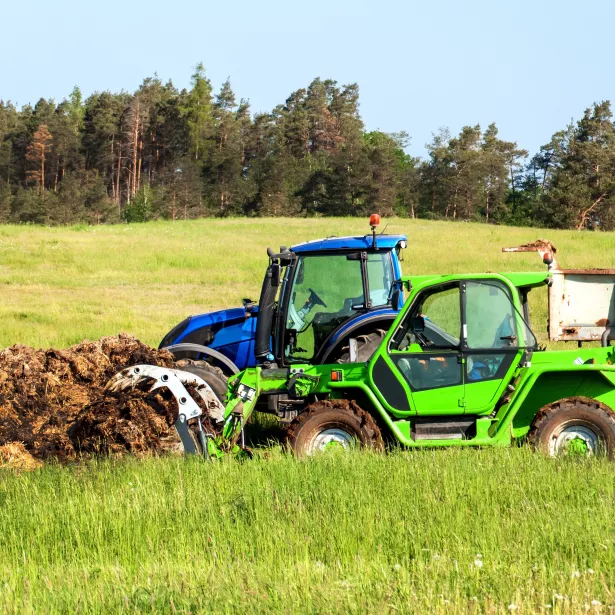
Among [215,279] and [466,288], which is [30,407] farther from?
[215,279]

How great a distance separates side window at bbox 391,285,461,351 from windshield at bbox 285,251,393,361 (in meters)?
1.57

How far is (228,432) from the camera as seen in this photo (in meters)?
8.38

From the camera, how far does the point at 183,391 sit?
838 centimetres

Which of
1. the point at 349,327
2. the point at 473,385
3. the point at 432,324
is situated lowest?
the point at 473,385

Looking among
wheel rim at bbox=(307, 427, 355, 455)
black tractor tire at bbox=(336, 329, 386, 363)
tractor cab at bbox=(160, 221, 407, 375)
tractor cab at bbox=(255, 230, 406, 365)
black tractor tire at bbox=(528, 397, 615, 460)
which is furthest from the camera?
tractor cab at bbox=(255, 230, 406, 365)

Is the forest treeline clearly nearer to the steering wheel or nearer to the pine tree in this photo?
the pine tree

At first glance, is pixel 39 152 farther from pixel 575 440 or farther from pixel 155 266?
pixel 575 440

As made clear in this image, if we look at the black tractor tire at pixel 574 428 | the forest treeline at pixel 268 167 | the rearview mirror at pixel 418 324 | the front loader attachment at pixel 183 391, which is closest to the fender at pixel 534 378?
the black tractor tire at pixel 574 428

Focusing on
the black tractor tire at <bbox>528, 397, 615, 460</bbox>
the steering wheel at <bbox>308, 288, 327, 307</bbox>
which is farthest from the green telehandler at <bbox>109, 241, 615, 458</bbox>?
the steering wheel at <bbox>308, 288, 327, 307</bbox>

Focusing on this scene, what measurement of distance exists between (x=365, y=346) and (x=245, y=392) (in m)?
1.64

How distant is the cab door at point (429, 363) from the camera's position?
818cm

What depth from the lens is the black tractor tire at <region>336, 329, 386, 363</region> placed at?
9.56 m

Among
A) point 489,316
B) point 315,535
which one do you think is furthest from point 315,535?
point 489,316

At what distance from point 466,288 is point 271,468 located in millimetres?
2421
